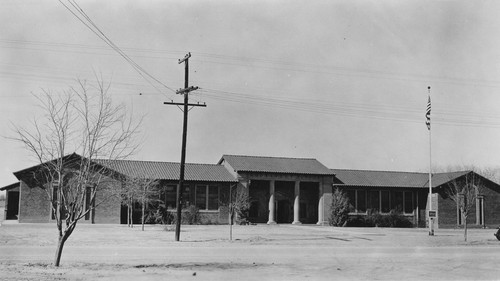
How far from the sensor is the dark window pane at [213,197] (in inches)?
1891

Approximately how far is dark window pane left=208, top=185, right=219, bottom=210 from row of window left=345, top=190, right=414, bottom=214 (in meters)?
12.8

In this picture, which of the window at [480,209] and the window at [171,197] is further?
the window at [480,209]

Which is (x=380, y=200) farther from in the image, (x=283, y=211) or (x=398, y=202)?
(x=283, y=211)

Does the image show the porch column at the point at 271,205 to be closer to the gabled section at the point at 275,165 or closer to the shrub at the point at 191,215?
the gabled section at the point at 275,165

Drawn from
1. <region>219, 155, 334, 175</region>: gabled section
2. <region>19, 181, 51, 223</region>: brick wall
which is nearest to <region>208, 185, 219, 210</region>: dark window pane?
<region>219, 155, 334, 175</region>: gabled section

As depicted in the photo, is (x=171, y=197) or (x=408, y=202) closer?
(x=171, y=197)

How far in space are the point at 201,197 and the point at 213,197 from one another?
1.08 meters

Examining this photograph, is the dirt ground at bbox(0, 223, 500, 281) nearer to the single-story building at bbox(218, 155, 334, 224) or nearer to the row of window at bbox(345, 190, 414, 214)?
the single-story building at bbox(218, 155, 334, 224)

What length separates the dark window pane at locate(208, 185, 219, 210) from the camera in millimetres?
48031

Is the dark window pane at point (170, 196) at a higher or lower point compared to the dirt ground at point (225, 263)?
higher

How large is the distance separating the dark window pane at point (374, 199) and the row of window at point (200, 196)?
15.2 metres

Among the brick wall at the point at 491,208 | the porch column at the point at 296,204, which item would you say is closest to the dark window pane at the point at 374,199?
the porch column at the point at 296,204

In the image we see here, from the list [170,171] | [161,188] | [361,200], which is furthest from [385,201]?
[161,188]

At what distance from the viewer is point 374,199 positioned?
2077 inches
